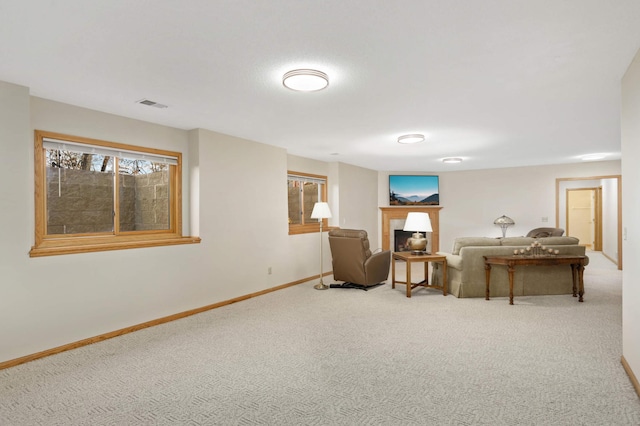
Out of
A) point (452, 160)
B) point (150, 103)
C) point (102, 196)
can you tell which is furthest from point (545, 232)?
point (102, 196)

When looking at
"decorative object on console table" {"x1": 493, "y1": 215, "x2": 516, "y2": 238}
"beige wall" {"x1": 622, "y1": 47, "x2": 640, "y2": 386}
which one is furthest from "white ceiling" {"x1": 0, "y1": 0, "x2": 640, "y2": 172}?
"decorative object on console table" {"x1": 493, "y1": 215, "x2": 516, "y2": 238}

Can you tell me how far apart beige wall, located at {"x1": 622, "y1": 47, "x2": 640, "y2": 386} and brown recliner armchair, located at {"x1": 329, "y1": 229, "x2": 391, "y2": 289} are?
3358mm

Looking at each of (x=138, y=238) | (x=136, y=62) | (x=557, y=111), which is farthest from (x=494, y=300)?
(x=136, y=62)

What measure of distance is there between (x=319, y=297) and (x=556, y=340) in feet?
9.72

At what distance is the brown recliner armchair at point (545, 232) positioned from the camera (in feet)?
25.1

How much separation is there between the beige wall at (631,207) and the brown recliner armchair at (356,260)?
3.36m

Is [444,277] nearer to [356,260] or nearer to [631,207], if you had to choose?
[356,260]

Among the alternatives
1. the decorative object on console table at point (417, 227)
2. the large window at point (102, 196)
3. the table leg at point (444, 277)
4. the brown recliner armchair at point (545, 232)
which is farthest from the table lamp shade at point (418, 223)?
the brown recliner armchair at point (545, 232)

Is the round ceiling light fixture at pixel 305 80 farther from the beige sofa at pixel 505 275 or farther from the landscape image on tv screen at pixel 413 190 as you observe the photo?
the landscape image on tv screen at pixel 413 190

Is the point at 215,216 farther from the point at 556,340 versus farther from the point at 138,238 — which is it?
the point at 556,340

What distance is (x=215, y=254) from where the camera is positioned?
16.2ft

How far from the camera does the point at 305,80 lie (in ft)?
9.55

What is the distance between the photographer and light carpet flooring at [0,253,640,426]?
90.1 inches

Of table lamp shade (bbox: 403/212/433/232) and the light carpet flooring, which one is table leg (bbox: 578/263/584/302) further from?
table lamp shade (bbox: 403/212/433/232)
